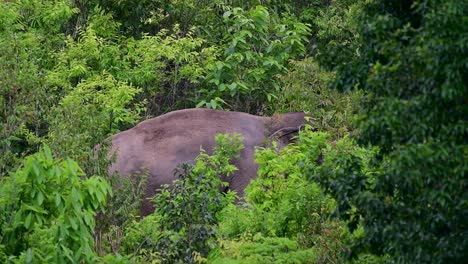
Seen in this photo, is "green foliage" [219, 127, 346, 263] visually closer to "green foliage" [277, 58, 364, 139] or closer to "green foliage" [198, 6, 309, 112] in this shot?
"green foliage" [277, 58, 364, 139]

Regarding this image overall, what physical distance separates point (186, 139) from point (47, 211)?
5487 mm

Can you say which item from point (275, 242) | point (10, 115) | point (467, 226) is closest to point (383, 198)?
point (467, 226)

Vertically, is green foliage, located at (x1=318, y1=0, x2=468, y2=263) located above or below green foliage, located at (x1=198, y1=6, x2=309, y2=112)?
above

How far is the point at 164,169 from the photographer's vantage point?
14.1 m

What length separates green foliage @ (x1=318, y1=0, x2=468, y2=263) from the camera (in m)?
6.71

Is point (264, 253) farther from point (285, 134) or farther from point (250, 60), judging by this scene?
point (250, 60)

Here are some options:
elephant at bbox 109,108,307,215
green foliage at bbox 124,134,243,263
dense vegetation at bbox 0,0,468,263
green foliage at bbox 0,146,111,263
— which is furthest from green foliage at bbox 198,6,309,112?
green foliage at bbox 0,146,111,263

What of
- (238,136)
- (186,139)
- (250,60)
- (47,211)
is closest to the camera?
(47,211)

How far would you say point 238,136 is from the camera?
13.0m

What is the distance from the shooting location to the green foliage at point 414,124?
6.71 meters

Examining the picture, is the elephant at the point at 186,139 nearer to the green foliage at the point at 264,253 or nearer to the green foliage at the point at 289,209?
the green foliage at the point at 289,209

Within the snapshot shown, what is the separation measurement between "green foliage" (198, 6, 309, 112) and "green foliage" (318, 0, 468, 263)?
908cm

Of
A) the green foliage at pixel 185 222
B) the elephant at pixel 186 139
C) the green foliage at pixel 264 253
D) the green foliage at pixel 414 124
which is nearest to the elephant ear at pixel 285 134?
the elephant at pixel 186 139

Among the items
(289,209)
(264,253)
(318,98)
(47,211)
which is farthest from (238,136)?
(47,211)
